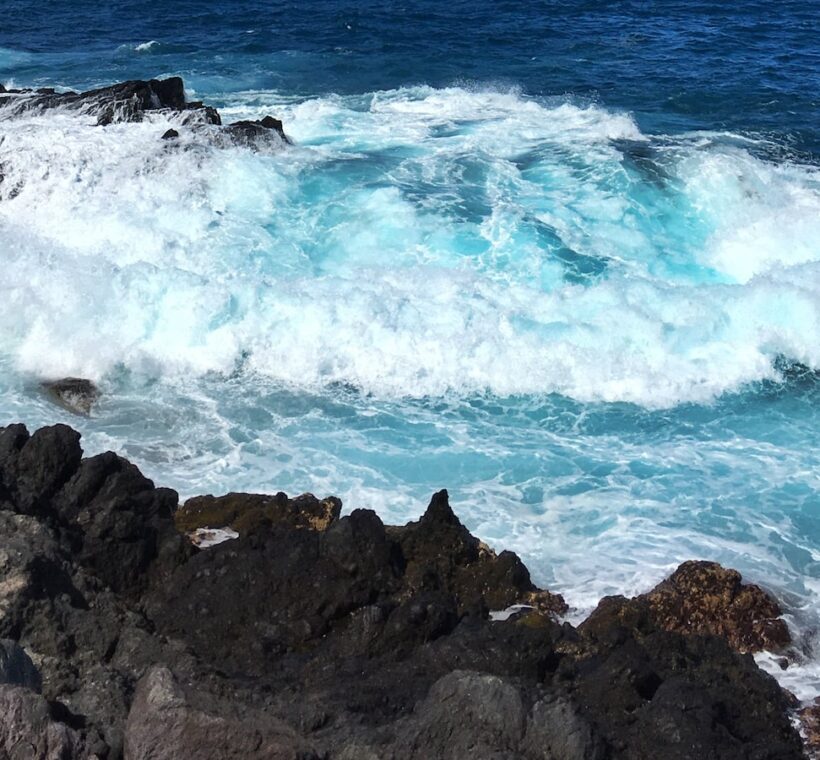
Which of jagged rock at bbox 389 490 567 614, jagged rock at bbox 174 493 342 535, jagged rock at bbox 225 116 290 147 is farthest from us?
jagged rock at bbox 225 116 290 147

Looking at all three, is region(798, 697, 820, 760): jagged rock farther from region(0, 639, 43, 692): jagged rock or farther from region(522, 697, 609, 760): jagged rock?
region(0, 639, 43, 692): jagged rock

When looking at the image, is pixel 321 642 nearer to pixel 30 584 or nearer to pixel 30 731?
pixel 30 584

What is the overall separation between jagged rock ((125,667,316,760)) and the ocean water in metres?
5.27

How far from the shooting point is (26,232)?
2017 centimetres

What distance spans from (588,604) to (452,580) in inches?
60.1

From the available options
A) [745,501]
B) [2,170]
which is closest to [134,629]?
[745,501]

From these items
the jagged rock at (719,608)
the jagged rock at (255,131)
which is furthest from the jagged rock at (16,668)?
the jagged rock at (255,131)

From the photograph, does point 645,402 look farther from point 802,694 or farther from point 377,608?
point 377,608

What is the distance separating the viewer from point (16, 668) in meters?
7.04

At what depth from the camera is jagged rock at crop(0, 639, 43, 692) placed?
6852 mm

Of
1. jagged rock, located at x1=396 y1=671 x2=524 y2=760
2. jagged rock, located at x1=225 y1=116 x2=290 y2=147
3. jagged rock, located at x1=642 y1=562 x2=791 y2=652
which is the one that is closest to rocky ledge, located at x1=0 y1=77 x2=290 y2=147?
jagged rock, located at x1=225 y1=116 x2=290 y2=147

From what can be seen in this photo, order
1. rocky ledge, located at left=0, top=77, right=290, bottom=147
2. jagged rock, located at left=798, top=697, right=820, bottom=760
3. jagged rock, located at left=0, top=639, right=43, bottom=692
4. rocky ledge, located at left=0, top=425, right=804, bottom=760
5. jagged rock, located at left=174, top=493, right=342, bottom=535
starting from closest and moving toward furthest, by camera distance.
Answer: jagged rock, located at left=0, top=639, right=43, bottom=692 < rocky ledge, located at left=0, top=425, right=804, bottom=760 < jagged rock, located at left=798, top=697, right=820, bottom=760 < jagged rock, located at left=174, top=493, right=342, bottom=535 < rocky ledge, located at left=0, top=77, right=290, bottom=147

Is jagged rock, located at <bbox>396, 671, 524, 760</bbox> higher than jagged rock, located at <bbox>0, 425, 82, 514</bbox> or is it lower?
higher

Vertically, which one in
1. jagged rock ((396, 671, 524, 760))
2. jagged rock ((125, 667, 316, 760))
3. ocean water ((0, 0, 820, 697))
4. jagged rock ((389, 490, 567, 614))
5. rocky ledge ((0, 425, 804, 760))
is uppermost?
jagged rock ((125, 667, 316, 760))
